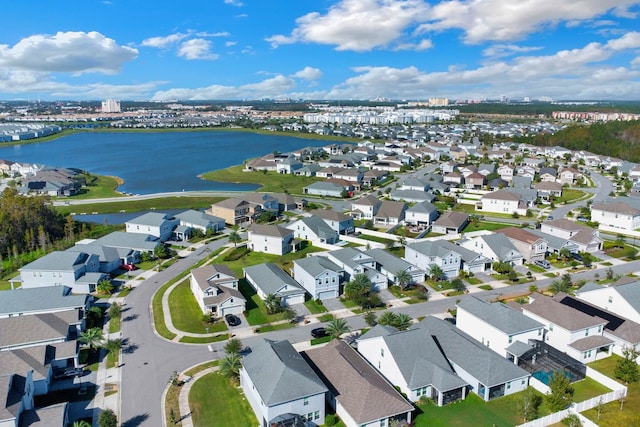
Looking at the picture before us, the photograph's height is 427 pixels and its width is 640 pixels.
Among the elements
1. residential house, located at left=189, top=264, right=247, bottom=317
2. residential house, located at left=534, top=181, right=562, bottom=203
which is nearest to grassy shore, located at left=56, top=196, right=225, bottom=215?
residential house, located at left=189, top=264, right=247, bottom=317

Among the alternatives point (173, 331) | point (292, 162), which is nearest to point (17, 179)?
point (292, 162)

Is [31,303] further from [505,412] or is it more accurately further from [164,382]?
[505,412]

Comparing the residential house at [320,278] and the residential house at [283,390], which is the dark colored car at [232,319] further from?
the residential house at [283,390]

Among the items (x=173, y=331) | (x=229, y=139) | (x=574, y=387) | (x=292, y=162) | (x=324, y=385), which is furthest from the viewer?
(x=229, y=139)

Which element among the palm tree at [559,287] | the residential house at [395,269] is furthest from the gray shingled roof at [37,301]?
the palm tree at [559,287]

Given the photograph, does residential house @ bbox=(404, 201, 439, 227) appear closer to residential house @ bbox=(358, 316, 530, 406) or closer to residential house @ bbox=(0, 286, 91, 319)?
residential house @ bbox=(358, 316, 530, 406)

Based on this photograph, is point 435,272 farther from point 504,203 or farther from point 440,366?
point 504,203
